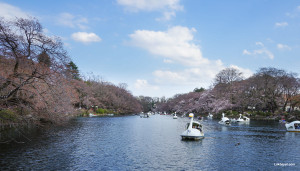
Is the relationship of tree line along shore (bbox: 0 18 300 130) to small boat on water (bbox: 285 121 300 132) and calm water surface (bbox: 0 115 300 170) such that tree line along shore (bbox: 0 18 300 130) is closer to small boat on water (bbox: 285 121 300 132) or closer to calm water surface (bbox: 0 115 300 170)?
calm water surface (bbox: 0 115 300 170)

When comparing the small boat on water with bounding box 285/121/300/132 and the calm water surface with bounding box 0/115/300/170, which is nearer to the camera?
the calm water surface with bounding box 0/115/300/170

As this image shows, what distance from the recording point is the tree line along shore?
20.5 metres

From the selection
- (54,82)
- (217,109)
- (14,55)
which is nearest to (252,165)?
(54,82)

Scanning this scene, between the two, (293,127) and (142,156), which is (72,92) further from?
(293,127)

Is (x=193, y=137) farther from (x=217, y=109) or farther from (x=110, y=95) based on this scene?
(x=110, y=95)

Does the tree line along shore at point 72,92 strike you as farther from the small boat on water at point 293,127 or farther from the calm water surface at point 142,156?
the small boat on water at point 293,127

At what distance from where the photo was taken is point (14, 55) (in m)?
20.5

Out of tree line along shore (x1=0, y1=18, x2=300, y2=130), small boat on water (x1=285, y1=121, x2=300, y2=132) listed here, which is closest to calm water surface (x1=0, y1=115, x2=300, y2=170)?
tree line along shore (x1=0, y1=18, x2=300, y2=130)

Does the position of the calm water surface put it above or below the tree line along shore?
below

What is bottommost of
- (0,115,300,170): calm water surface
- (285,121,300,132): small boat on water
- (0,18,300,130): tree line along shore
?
(0,115,300,170): calm water surface

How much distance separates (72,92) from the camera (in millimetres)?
63000

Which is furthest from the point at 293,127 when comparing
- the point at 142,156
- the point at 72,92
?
the point at 72,92

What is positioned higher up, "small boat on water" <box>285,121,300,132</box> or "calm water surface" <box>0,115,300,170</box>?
"small boat on water" <box>285,121,300,132</box>

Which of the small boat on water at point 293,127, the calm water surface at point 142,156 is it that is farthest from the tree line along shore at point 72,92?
the small boat on water at point 293,127
